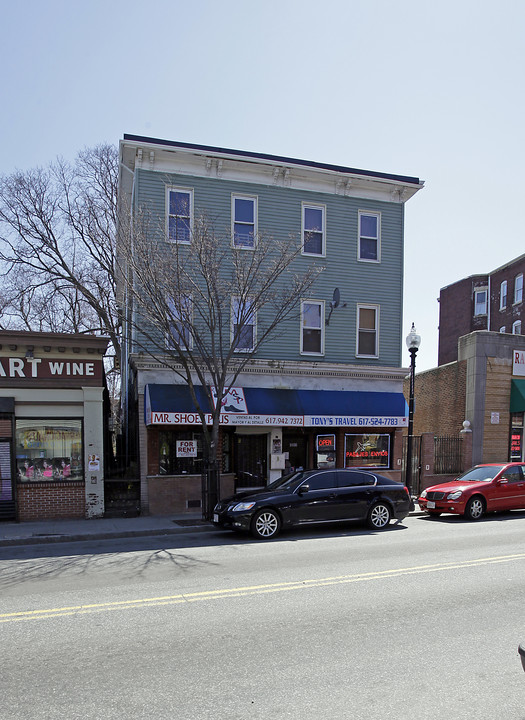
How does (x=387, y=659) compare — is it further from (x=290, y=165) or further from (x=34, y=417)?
(x=290, y=165)

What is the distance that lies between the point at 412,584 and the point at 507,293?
3419 centimetres

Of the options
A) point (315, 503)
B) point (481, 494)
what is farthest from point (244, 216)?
point (481, 494)

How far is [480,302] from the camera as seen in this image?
40469mm

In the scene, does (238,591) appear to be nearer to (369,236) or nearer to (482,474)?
(482,474)

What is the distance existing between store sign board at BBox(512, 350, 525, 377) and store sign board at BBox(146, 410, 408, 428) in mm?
5910

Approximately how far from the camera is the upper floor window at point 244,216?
18.2 meters

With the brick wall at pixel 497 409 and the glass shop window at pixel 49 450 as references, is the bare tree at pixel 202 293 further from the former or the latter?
the brick wall at pixel 497 409

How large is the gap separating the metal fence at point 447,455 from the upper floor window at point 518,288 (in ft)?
63.7

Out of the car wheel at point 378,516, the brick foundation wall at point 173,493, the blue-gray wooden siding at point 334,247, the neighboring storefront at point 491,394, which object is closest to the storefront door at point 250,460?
the brick foundation wall at point 173,493

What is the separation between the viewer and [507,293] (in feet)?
124

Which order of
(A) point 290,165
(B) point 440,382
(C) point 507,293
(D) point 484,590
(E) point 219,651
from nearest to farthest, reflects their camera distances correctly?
(E) point 219,651 < (D) point 484,590 < (A) point 290,165 < (B) point 440,382 < (C) point 507,293

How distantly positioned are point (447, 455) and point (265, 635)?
16175mm

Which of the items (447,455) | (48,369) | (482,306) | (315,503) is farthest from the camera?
(482,306)

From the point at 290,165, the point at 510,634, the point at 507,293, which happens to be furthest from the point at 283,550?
the point at 507,293
